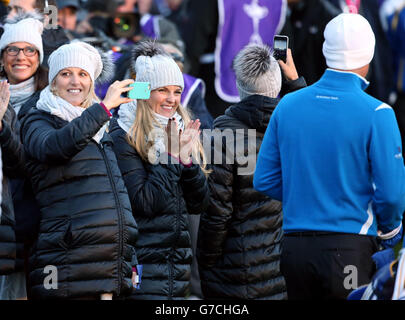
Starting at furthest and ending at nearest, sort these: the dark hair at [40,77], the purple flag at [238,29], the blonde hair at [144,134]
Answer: the purple flag at [238,29], the dark hair at [40,77], the blonde hair at [144,134]

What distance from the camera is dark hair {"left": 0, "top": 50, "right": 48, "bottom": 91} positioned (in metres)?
6.98

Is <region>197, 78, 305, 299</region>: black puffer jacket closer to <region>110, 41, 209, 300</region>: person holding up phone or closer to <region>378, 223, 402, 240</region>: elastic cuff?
<region>110, 41, 209, 300</region>: person holding up phone

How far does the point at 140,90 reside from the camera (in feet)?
21.4

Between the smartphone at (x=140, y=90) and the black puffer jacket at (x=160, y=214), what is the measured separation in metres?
0.31

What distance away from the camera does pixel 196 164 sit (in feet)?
21.7

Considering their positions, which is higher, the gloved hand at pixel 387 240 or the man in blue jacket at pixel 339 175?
the man in blue jacket at pixel 339 175

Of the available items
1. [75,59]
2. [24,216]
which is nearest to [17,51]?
[75,59]

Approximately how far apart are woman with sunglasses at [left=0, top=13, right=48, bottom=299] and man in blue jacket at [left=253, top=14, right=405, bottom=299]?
1.66 m

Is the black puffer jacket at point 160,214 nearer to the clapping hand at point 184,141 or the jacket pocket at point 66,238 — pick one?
the clapping hand at point 184,141

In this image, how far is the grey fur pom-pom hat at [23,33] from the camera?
23.2ft

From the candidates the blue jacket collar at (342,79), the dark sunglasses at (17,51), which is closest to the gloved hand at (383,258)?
the blue jacket collar at (342,79)

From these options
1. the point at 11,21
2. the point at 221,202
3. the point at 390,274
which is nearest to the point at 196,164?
the point at 221,202

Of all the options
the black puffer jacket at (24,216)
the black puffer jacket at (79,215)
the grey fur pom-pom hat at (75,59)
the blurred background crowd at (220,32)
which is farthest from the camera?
the blurred background crowd at (220,32)

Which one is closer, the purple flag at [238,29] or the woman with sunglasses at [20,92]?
the woman with sunglasses at [20,92]
